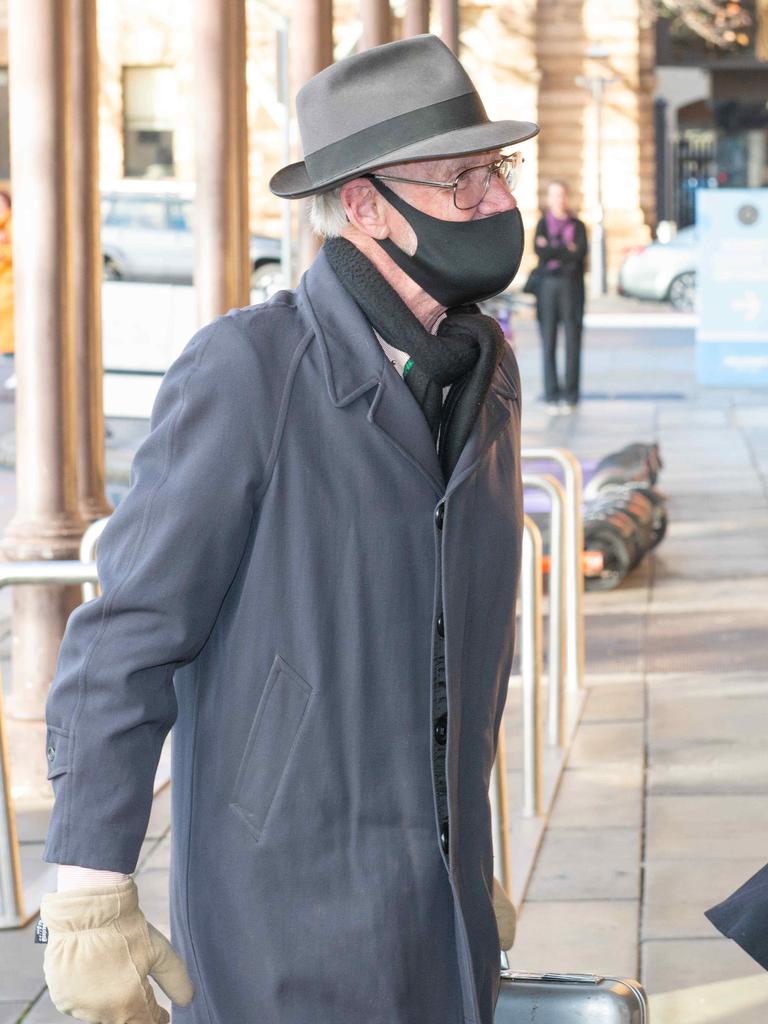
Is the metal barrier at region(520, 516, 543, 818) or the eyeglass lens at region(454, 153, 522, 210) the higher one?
the eyeglass lens at region(454, 153, 522, 210)

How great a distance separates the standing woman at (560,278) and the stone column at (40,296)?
972cm

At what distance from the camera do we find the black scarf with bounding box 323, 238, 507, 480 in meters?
2.27

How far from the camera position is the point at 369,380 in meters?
2.24

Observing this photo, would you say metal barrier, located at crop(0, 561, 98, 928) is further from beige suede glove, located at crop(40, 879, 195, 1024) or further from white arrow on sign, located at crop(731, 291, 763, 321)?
white arrow on sign, located at crop(731, 291, 763, 321)

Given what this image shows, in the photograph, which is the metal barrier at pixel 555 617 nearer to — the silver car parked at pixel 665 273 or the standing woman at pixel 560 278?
the standing woman at pixel 560 278

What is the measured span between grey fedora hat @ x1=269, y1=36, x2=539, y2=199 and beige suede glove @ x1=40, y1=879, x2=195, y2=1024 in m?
0.95

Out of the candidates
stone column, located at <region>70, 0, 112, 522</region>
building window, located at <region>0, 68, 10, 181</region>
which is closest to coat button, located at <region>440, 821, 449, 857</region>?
stone column, located at <region>70, 0, 112, 522</region>

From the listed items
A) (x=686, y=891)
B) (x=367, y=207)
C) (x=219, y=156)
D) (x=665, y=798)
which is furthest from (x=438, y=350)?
(x=219, y=156)

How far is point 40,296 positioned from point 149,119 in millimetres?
31771

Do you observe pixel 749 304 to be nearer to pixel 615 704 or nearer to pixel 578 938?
pixel 615 704

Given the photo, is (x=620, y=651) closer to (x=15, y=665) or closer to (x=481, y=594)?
(x=15, y=665)

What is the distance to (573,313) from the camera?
15492 mm

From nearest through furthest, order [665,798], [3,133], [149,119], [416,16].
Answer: [665,798], [416,16], [3,133], [149,119]

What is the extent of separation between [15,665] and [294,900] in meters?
3.94
